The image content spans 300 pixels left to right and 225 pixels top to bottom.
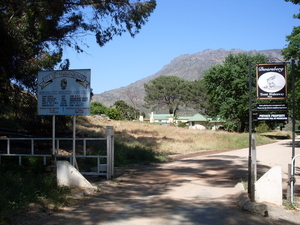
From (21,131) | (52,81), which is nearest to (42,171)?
(52,81)

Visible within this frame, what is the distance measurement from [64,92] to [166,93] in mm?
81016

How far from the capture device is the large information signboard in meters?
10.2

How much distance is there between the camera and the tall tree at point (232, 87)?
43.2 meters

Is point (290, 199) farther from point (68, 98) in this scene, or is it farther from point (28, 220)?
point (68, 98)

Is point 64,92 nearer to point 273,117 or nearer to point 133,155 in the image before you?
point 273,117

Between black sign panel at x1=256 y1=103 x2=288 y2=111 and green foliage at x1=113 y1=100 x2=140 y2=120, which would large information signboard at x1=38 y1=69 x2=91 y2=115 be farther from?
green foliage at x1=113 y1=100 x2=140 y2=120

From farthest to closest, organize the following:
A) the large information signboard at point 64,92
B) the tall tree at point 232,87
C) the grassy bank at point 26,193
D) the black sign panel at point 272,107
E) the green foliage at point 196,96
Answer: the green foliage at point 196,96
the tall tree at point 232,87
the large information signboard at point 64,92
the black sign panel at point 272,107
the grassy bank at point 26,193

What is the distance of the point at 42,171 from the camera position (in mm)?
10289

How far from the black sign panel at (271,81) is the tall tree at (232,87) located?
35.7 meters

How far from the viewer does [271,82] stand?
772cm

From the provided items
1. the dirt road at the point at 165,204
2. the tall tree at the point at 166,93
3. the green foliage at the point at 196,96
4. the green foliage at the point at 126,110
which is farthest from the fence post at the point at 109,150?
the tall tree at the point at 166,93

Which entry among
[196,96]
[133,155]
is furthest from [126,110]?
[133,155]

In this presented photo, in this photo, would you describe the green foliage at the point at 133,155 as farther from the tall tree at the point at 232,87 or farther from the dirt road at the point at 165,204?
the tall tree at the point at 232,87

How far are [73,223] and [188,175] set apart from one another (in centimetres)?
652
